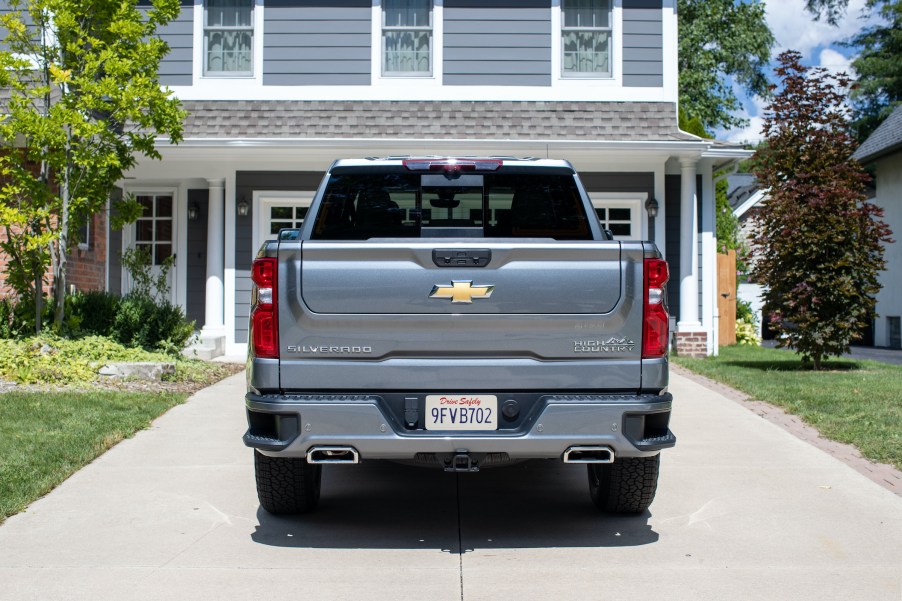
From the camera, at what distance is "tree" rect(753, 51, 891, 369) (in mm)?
11828

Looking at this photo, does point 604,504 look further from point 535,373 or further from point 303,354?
point 303,354

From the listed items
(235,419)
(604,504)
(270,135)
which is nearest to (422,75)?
(270,135)

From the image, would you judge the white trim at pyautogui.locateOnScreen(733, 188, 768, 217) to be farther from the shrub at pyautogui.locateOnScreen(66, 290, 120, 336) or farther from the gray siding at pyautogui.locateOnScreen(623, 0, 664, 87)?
the shrub at pyautogui.locateOnScreen(66, 290, 120, 336)

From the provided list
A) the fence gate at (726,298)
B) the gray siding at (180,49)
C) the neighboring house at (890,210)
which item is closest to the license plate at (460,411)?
the gray siding at (180,49)

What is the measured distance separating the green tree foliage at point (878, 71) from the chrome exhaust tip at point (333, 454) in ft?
114

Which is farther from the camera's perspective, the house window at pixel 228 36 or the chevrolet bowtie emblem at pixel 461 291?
the house window at pixel 228 36

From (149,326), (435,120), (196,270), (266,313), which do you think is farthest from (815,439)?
(196,270)

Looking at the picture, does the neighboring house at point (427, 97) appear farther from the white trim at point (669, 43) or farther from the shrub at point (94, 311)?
the shrub at point (94, 311)

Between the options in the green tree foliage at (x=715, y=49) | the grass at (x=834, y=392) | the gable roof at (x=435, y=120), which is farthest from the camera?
the green tree foliage at (x=715, y=49)

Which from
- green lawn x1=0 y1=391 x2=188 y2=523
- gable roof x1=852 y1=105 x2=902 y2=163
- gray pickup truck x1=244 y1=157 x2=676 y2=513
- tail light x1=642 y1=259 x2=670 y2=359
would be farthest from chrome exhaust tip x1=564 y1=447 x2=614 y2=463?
gable roof x1=852 y1=105 x2=902 y2=163

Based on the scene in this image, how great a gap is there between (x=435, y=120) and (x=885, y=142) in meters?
15.6

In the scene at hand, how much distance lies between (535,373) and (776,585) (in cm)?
144

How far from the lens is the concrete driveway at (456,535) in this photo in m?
4.30

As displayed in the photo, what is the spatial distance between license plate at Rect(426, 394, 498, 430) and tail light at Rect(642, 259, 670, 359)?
2.55 feet
